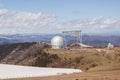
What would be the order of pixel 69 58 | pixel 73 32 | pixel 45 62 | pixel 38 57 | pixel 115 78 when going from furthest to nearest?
pixel 73 32
pixel 38 57
pixel 45 62
pixel 69 58
pixel 115 78

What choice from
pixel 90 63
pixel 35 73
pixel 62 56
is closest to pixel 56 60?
pixel 62 56

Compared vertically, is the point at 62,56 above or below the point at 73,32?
below

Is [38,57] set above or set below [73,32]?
below

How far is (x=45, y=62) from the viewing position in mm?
152000

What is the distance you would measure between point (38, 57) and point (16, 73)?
234 feet

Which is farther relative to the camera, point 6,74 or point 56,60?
point 56,60

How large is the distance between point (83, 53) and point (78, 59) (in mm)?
6778

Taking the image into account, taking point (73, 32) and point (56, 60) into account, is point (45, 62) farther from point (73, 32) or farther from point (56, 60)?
point (73, 32)

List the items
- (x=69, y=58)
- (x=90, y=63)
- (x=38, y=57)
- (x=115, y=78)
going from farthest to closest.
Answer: (x=38, y=57) → (x=69, y=58) → (x=90, y=63) → (x=115, y=78)

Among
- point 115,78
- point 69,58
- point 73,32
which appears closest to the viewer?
point 115,78

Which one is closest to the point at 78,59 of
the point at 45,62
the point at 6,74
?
the point at 45,62

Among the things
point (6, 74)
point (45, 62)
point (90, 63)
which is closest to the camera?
point (6, 74)

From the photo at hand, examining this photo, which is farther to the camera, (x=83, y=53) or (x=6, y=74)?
(x=83, y=53)

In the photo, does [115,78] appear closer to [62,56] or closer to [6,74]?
[6,74]
